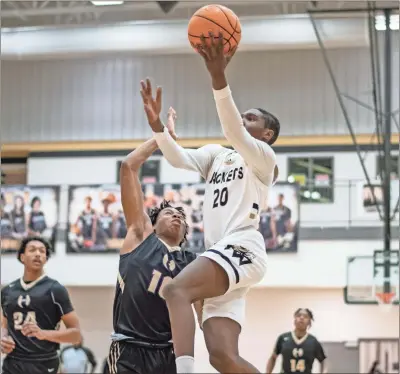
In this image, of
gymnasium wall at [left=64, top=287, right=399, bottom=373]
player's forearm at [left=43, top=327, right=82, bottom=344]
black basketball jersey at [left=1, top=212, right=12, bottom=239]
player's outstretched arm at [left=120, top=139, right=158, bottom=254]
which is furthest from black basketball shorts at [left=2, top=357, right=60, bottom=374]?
black basketball jersey at [left=1, top=212, right=12, bottom=239]

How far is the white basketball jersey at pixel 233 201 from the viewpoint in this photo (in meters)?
4.52

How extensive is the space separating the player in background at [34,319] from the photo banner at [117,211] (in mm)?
Result: 11200

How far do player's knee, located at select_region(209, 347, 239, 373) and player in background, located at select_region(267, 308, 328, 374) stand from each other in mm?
7951

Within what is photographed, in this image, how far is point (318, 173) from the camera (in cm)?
2053

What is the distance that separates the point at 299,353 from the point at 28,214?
9.80m

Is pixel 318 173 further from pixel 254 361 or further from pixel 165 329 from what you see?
pixel 165 329

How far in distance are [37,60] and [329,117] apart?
8.15m

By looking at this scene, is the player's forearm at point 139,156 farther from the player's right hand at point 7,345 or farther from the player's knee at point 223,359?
the player's right hand at point 7,345

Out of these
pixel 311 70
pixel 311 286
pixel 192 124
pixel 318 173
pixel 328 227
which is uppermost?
pixel 311 70

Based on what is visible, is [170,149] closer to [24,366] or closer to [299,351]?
[24,366]

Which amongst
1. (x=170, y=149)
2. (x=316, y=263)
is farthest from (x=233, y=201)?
(x=316, y=263)

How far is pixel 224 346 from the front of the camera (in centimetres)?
423

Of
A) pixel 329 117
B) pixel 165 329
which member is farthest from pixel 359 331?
pixel 165 329

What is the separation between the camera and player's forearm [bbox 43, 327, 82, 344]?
21.9 ft
